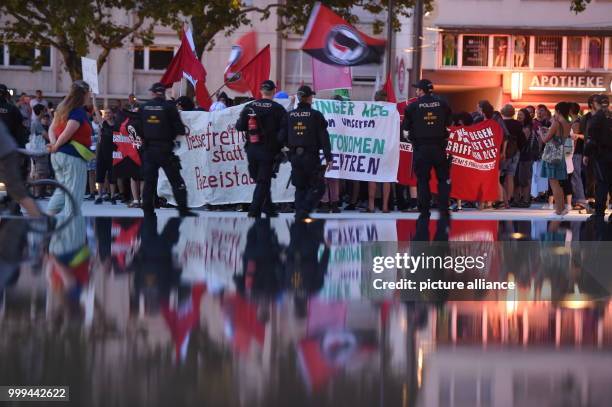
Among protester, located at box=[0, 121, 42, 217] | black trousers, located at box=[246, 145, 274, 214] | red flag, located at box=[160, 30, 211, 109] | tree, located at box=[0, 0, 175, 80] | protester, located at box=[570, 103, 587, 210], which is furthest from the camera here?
tree, located at box=[0, 0, 175, 80]

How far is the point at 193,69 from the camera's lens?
20781mm

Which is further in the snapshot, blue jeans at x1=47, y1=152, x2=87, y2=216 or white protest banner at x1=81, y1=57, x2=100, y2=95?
white protest banner at x1=81, y1=57, x2=100, y2=95

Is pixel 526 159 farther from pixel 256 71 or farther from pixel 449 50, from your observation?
pixel 449 50

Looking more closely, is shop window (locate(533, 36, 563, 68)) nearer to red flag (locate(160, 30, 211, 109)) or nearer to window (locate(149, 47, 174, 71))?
window (locate(149, 47, 174, 71))

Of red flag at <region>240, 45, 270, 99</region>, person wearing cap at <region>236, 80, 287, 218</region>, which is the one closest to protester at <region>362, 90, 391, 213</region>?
red flag at <region>240, 45, 270, 99</region>

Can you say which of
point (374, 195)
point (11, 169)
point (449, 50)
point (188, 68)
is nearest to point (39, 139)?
point (188, 68)

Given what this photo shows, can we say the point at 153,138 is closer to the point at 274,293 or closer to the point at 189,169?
the point at 189,169

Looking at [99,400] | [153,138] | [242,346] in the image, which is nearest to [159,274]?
[242,346]

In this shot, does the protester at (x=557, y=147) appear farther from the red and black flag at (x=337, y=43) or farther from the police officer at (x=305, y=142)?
the police officer at (x=305, y=142)

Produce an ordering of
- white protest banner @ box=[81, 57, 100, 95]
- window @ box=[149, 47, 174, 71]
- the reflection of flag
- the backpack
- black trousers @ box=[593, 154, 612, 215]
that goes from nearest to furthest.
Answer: black trousers @ box=[593, 154, 612, 215] < the reflection of flag < white protest banner @ box=[81, 57, 100, 95] < the backpack < window @ box=[149, 47, 174, 71]

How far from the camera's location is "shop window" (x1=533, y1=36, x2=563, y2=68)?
44.2 m

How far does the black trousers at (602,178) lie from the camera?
16422 millimetres

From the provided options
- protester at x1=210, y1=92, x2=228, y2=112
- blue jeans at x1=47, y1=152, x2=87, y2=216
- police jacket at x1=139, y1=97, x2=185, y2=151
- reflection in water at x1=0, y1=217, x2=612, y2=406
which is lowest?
reflection in water at x1=0, y1=217, x2=612, y2=406

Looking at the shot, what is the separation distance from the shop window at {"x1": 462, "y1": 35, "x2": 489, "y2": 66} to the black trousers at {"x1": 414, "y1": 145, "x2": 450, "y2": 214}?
28759mm
